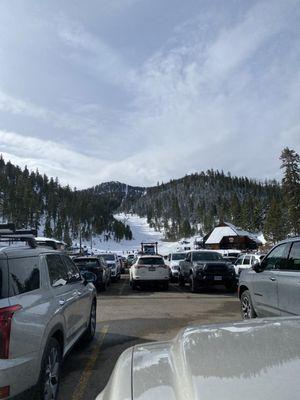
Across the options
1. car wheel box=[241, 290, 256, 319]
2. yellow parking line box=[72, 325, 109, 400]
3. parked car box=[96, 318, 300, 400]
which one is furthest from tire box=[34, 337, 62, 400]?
car wheel box=[241, 290, 256, 319]

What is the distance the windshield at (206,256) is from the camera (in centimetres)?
2022

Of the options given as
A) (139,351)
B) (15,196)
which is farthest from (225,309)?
(15,196)

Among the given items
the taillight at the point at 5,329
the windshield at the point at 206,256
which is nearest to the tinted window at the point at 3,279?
the taillight at the point at 5,329

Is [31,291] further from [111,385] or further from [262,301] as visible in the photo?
[262,301]

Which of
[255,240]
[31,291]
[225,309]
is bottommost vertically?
[225,309]

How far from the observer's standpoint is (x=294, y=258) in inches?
292

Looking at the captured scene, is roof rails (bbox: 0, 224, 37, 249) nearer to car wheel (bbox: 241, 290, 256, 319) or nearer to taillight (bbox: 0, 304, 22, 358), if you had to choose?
taillight (bbox: 0, 304, 22, 358)

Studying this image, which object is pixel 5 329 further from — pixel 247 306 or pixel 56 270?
pixel 247 306

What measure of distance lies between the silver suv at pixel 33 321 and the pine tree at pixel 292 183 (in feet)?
191

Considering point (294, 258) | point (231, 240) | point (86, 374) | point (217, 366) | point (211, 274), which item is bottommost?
point (86, 374)

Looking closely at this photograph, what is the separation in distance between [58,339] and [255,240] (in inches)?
3942

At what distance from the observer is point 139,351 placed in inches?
119

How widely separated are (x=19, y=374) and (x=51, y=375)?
0.99 m

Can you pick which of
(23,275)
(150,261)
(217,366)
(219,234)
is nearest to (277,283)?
(23,275)
